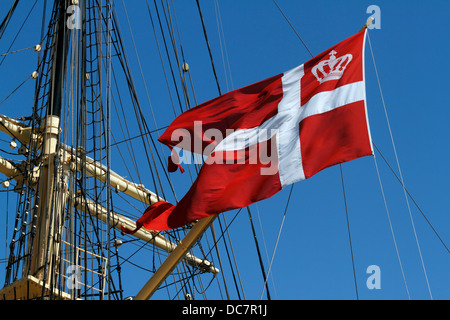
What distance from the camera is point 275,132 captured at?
9.36 m

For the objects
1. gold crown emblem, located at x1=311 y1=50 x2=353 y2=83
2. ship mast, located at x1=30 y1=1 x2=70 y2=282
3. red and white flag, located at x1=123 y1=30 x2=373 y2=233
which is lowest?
red and white flag, located at x1=123 y1=30 x2=373 y2=233

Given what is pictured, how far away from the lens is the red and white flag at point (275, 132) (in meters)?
8.59

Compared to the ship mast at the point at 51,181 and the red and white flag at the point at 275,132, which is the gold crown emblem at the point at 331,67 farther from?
the ship mast at the point at 51,181

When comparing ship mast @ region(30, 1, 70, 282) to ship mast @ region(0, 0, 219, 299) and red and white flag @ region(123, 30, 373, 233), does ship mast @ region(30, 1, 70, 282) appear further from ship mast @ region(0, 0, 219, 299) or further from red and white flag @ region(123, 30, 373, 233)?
red and white flag @ region(123, 30, 373, 233)

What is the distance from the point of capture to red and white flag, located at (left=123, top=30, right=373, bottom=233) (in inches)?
338

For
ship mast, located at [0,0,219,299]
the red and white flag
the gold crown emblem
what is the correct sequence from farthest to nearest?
1. ship mast, located at [0,0,219,299]
2. the gold crown emblem
3. the red and white flag

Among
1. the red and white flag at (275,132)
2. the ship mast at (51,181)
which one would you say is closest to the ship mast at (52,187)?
the ship mast at (51,181)

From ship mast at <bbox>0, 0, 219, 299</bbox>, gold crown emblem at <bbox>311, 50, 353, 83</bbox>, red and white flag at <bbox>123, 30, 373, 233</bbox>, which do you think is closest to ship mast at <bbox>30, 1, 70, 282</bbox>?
ship mast at <bbox>0, 0, 219, 299</bbox>

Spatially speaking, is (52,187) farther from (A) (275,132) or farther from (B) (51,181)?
(A) (275,132)

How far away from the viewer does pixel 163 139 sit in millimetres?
10109

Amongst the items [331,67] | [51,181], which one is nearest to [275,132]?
[331,67]

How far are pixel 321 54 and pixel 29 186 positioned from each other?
306 inches

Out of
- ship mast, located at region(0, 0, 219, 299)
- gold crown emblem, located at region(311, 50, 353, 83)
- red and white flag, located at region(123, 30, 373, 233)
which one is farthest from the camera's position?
ship mast, located at region(0, 0, 219, 299)
